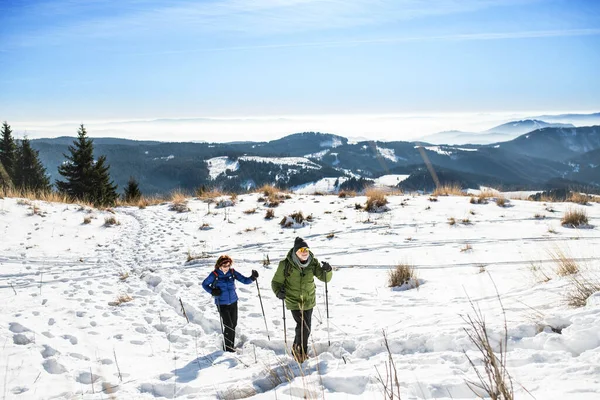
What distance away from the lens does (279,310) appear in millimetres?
6203

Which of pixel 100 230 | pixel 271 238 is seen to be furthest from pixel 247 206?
pixel 100 230

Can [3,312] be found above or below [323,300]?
above

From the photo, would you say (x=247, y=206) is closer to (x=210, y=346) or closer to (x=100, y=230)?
(x=100, y=230)

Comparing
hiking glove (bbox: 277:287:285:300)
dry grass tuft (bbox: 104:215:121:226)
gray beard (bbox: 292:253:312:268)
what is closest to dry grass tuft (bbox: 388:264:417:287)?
gray beard (bbox: 292:253:312:268)

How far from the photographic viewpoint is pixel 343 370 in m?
3.38

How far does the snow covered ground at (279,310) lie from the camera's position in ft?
10.2

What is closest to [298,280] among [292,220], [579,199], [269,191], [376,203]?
[292,220]

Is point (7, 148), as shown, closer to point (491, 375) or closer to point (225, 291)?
point (225, 291)

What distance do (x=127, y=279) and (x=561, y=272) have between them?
8.25m

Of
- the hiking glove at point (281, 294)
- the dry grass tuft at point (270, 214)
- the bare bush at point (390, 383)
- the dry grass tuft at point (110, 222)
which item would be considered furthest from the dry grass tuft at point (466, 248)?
the dry grass tuft at point (110, 222)

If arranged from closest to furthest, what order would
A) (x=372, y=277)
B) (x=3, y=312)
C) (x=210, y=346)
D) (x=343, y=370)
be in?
(x=343, y=370), (x=210, y=346), (x=3, y=312), (x=372, y=277)

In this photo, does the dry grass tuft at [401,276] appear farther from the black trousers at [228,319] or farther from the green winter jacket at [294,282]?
the black trousers at [228,319]

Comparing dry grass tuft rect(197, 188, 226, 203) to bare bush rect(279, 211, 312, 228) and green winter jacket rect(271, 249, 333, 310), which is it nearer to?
bare bush rect(279, 211, 312, 228)

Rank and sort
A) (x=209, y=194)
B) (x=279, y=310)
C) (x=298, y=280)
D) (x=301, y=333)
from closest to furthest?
(x=301, y=333) < (x=298, y=280) < (x=279, y=310) < (x=209, y=194)
